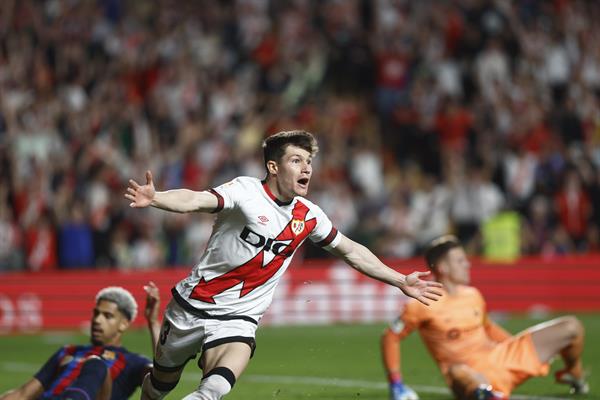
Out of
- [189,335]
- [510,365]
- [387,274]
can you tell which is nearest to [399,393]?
[510,365]

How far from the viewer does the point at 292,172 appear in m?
8.28

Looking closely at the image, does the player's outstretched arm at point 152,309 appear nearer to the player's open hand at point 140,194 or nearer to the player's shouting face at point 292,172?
the player's shouting face at point 292,172

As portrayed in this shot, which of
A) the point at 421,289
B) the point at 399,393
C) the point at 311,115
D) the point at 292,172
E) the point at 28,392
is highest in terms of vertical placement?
the point at 311,115

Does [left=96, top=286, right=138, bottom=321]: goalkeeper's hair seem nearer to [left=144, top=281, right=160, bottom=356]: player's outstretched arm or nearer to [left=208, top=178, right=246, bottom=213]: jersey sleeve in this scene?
[left=144, top=281, right=160, bottom=356]: player's outstretched arm

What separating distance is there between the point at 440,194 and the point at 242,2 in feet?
Result: 22.4

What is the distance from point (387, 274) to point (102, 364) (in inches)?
86.6

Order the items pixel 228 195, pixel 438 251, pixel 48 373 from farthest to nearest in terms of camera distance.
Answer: pixel 438 251 → pixel 48 373 → pixel 228 195

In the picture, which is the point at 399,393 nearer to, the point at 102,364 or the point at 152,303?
the point at 152,303

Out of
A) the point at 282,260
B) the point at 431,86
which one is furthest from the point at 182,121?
the point at 282,260

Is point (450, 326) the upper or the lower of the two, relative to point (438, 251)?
lower

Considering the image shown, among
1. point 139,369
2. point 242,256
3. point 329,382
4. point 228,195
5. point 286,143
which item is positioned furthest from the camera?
point 329,382

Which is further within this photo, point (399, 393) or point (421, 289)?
point (399, 393)

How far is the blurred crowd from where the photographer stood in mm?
21281

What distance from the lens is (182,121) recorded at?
2345 centimetres
